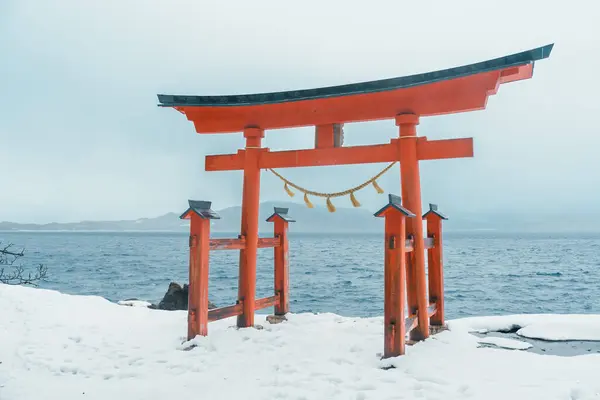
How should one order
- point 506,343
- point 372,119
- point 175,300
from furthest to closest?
point 175,300, point 372,119, point 506,343

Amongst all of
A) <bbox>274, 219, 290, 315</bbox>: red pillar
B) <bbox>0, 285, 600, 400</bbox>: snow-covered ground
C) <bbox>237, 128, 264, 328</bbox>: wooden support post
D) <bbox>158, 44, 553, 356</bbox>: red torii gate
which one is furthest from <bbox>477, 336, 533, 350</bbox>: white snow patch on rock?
<bbox>237, 128, 264, 328</bbox>: wooden support post

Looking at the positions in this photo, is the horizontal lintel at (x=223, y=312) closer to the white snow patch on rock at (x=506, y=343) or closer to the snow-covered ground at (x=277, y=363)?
the snow-covered ground at (x=277, y=363)

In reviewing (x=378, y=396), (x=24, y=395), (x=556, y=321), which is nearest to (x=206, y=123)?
(x=24, y=395)

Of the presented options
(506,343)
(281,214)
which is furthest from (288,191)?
(506,343)

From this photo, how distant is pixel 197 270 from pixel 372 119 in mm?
3424

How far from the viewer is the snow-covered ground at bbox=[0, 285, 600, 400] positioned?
4.26 m

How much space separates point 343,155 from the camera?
21.9ft

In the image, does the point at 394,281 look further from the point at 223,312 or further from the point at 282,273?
the point at 282,273

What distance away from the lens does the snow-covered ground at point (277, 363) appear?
4258mm

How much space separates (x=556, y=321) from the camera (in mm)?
7004

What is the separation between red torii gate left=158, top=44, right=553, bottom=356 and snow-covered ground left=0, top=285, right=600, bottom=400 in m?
0.55

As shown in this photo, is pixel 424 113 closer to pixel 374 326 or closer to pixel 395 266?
pixel 395 266

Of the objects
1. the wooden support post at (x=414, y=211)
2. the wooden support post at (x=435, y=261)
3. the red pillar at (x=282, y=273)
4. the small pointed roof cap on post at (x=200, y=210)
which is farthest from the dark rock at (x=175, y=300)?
the wooden support post at (x=414, y=211)

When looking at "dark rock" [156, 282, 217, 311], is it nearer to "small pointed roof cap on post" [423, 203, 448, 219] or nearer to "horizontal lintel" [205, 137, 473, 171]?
"horizontal lintel" [205, 137, 473, 171]
